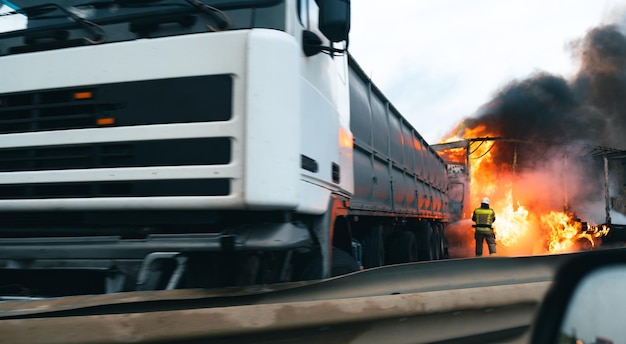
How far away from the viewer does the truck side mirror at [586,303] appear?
4.35 ft

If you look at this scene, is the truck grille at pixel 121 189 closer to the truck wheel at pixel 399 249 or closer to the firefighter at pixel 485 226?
the truck wheel at pixel 399 249

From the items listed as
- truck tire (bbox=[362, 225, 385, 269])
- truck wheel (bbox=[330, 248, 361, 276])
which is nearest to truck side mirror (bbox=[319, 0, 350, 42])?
truck wheel (bbox=[330, 248, 361, 276])

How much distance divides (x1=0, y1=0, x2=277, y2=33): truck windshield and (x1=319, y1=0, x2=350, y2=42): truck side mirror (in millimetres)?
349

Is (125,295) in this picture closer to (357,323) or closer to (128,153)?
(128,153)

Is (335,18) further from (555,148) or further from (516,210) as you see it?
(555,148)

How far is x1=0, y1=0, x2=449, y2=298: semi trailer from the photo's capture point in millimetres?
2738

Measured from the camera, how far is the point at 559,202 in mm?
29719

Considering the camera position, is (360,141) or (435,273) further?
(360,141)

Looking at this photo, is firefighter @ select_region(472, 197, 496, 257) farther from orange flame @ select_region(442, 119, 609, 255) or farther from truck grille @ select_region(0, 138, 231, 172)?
truck grille @ select_region(0, 138, 231, 172)

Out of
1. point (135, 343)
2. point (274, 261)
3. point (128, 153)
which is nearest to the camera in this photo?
point (135, 343)

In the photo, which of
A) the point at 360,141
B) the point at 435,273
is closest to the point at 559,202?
the point at 360,141

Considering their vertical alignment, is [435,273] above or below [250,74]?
below

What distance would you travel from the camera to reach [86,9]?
3252mm

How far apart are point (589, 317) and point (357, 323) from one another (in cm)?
91
